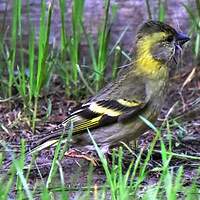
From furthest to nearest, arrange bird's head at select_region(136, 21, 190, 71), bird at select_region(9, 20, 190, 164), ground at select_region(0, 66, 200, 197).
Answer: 1. bird's head at select_region(136, 21, 190, 71)
2. bird at select_region(9, 20, 190, 164)
3. ground at select_region(0, 66, 200, 197)

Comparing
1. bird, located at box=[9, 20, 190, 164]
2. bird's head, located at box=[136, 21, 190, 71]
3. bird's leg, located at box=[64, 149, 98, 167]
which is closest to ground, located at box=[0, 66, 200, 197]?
bird's leg, located at box=[64, 149, 98, 167]

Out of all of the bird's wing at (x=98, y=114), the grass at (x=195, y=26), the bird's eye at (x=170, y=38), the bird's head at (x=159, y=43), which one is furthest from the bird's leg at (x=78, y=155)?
the grass at (x=195, y=26)

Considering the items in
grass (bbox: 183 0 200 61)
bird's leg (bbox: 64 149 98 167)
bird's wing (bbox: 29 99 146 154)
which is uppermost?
grass (bbox: 183 0 200 61)

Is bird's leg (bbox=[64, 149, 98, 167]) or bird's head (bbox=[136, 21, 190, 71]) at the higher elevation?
bird's head (bbox=[136, 21, 190, 71])

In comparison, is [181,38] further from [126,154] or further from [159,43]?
[126,154]

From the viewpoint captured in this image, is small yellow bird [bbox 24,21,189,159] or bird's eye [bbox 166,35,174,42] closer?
small yellow bird [bbox 24,21,189,159]

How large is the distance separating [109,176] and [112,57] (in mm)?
2865

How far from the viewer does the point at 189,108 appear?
19.6ft

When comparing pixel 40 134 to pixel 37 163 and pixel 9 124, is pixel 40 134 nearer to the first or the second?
pixel 9 124

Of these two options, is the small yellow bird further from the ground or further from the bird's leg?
the ground

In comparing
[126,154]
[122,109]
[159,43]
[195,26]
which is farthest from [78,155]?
[195,26]

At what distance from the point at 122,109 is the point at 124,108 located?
1 cm

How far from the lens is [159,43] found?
523cm

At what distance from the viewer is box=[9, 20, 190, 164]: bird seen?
16.1 feet
